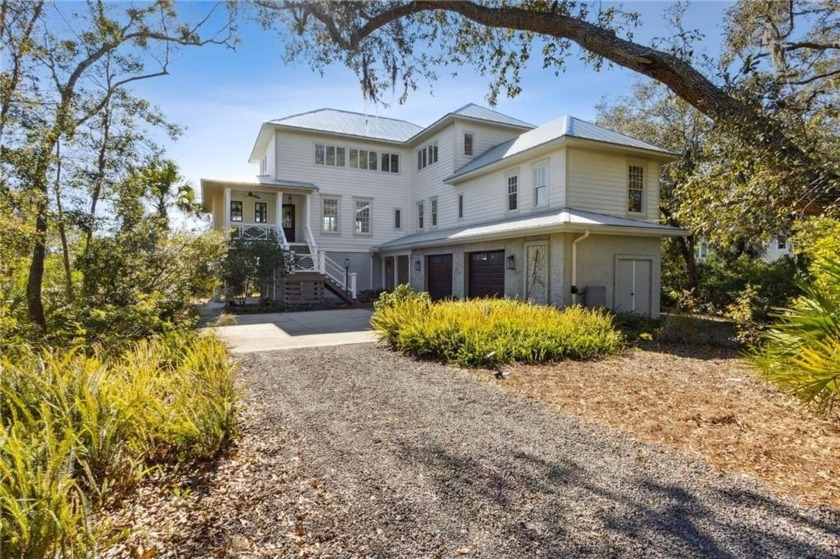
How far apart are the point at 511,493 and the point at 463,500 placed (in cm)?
35

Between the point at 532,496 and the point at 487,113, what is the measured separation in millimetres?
19092

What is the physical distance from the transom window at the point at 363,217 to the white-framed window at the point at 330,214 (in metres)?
1.04

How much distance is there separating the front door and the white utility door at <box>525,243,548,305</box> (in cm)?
1284

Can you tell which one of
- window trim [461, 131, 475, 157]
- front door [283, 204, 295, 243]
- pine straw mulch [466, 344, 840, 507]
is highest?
window trim [461, 131, 475, 157]

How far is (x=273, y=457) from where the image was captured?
369 cm

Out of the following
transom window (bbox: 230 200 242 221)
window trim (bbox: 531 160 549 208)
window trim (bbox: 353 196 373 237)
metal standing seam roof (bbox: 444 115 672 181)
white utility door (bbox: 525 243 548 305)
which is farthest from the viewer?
window trim (bbox: 353 196 373 237)

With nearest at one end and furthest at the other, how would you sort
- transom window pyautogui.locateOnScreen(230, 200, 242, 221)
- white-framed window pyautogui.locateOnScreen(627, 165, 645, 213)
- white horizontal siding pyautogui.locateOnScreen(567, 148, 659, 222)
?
white horizontal siding pyautogui.locateOnScreen(567, 148, 659, 222) → white-framed window pyautogui.locateOnScreen(627, 165, 645, 213) → transom window pyautogui.locateOnScreen(230, 200, 242, 221)

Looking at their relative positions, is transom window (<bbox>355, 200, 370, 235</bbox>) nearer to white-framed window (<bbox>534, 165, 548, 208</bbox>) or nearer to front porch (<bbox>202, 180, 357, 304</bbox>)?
front porch (<bbox>202, 180, 357, 304</bbox>)

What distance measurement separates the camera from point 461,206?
18.3m

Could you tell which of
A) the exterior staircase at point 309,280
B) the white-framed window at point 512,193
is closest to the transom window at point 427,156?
the white-framed window at point 512,193

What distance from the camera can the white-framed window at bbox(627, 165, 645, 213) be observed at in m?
14.4

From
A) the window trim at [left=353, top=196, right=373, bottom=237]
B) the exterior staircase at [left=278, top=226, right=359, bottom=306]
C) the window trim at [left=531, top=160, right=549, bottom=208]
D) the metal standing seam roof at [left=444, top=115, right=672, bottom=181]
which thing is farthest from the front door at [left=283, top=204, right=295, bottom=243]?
the window trim at [left=531, top=160, right=549, bottom=208]

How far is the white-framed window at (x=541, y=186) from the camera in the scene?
45.8ft

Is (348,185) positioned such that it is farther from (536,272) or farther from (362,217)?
(536,272)
